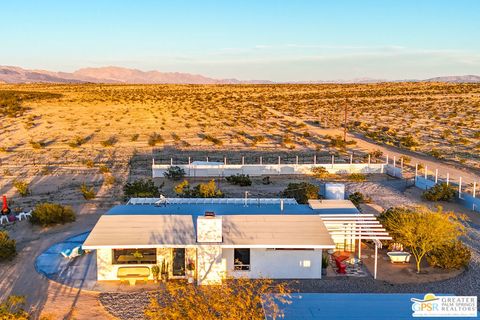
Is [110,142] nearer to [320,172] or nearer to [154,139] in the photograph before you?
[154,139]

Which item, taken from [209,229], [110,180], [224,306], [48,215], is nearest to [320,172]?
[110,180]

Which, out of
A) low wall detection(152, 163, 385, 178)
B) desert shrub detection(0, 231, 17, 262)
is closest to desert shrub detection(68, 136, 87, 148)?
low wall detection(152, 163, 385, 178)

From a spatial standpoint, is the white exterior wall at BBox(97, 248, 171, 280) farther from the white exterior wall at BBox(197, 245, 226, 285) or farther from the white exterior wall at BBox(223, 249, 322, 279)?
the white exterior wall at BBox(223, 249, 322, 279)

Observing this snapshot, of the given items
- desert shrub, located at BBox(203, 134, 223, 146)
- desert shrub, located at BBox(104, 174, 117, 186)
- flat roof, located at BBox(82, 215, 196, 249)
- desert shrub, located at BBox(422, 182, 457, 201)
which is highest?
flat roof, located at BBox(82, 215, 196, 249)

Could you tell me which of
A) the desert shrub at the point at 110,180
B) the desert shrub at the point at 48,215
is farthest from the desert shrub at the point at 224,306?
the desert shrub at the point at 110,180

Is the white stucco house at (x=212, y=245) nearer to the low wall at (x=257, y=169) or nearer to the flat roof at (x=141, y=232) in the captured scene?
the flat roof at (x=141, y=232)

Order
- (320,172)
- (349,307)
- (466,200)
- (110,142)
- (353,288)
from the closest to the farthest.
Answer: (349,307) < (353,288) < (466,200) < (320,172) < (110,142)
